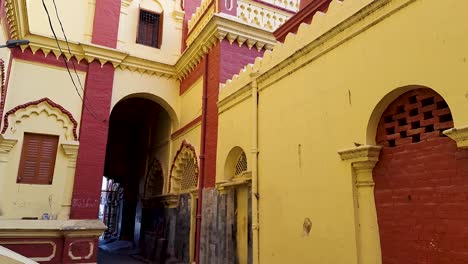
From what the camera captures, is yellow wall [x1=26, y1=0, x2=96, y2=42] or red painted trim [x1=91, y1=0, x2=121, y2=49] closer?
yellow wall [x1=26, y1=0, x2=96, y2=42]

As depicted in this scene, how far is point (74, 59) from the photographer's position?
10.2 metres

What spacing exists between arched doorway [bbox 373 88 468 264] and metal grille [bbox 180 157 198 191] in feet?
19.6

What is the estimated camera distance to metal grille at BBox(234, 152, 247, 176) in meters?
7.71

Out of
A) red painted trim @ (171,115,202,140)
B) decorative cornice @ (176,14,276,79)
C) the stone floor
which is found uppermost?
decorative cornice @ (176,14,276,79)

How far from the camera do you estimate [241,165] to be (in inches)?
309

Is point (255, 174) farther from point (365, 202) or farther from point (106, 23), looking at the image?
point (106, 23)

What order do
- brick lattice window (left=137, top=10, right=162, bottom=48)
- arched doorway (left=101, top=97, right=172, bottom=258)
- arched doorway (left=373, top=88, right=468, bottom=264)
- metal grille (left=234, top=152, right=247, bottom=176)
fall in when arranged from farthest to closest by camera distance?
arched doorway (left=101, top=97, right=172, bottom=258)
brick lattice window (left=137, top=10, right=162, bottom=48)
metal grille (left=234, top=152, right=247, bottom=176)
arched doorway (left=373, top=88, right=468, bottom=264)

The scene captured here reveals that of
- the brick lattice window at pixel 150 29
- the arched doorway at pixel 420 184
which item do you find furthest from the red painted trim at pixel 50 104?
the arched doorway at pixel 420 184

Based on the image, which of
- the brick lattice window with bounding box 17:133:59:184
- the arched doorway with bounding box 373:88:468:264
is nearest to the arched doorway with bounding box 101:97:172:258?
the brick lattice window with bounding box 17:133:59:184

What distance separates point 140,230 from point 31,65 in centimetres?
698

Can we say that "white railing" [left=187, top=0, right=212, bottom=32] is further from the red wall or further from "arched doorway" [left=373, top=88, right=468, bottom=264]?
"arched doorway" [left=373, top=88, right=468, bottom=264]

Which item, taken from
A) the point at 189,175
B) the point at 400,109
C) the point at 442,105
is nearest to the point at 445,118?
the point at 442,105

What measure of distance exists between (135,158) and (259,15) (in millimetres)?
9392

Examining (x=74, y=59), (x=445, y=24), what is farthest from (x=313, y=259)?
(x=74, y=59)
